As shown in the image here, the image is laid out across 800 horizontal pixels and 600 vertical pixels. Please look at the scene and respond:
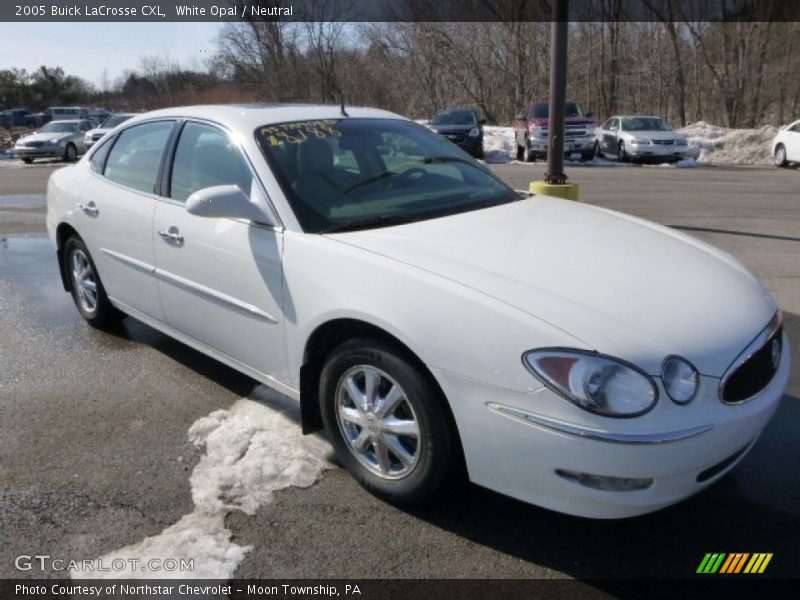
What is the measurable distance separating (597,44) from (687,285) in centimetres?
3659

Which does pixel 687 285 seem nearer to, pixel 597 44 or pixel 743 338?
pixel 743 338

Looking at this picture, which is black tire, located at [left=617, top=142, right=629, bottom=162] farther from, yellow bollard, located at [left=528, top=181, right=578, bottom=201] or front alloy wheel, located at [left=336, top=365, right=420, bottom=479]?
front alloy wheel, located at [left=336, top=365, right=420, bottom=479]

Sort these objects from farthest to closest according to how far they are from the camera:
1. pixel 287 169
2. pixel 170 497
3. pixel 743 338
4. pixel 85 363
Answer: pixel 85 363 → pixel 287 169 → pixel 170 497 → pixel 743 338

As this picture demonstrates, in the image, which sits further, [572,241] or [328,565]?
[572,241]

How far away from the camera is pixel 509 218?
3406 millimetres

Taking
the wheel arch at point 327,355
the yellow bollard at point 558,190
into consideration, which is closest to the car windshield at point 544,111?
the yellow bollard at point 558,190

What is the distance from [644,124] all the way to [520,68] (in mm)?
16569

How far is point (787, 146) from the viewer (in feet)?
62.1

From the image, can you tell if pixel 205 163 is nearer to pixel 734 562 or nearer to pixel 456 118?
pixel 734 562

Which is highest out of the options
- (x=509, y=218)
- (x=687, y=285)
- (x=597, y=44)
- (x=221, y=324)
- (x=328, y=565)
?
(x=597, y=44)

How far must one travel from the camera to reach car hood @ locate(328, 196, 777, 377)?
2.37 m

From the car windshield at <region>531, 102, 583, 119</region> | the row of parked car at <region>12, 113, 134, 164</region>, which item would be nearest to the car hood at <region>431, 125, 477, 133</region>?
the car windshield at <region>531, 102, 583, 119</region>

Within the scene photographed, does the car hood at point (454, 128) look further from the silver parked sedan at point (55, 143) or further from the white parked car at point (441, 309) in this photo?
the white parked car at point (441, 309)

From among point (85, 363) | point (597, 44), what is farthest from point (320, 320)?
point (597, 44)
